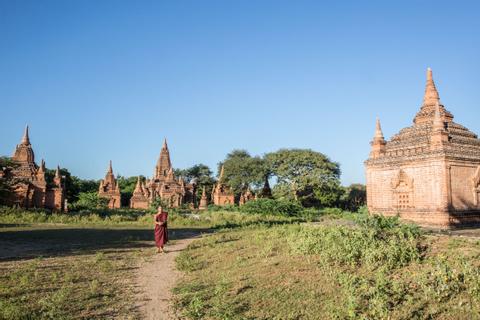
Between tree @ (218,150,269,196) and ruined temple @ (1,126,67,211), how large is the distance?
83.9ft

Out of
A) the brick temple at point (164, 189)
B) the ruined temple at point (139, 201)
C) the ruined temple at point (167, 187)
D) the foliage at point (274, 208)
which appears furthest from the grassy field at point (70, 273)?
the ruined temple at point (167, 187)

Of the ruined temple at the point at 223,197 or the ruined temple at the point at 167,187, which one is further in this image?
the ruined temple at the point at 167,187

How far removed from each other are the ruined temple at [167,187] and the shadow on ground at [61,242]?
96.8 ft

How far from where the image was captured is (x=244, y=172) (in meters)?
55.6

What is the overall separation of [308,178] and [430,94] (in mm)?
28370

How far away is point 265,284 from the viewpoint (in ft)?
24.8

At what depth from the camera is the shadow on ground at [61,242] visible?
12.4m

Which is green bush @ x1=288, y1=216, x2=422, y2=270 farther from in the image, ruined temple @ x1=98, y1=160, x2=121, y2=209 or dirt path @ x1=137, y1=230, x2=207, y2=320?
ruined temple @ x1=98, y1=160, x2=121, y2=209

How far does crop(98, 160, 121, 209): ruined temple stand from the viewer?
51.9 m

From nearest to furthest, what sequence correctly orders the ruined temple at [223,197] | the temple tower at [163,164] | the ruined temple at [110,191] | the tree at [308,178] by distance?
1. the tree at [308,178]
2. the ruined temple at [223,197]
3. the ruined temple at [110,191]
4. the temple tower at [163,164]

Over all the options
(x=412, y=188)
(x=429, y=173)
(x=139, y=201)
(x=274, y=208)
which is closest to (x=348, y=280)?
(x=429, y=173)

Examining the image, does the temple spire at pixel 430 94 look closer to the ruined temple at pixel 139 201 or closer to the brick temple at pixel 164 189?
the brick temple at pixel 164 189

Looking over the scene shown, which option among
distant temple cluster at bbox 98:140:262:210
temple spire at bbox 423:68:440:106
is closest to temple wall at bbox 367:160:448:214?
temple spire at bbox 423:68:440:106

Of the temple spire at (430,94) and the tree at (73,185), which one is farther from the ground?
the temple spire at (430,94)
